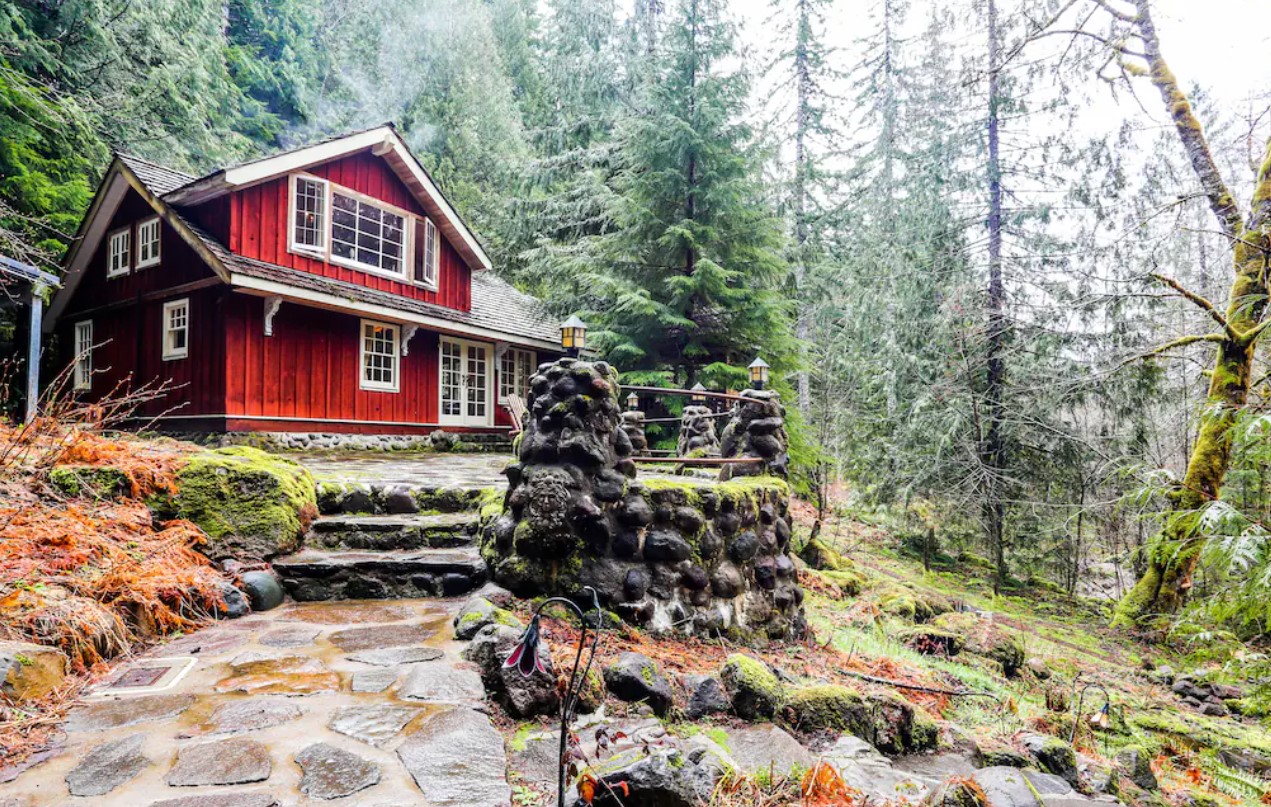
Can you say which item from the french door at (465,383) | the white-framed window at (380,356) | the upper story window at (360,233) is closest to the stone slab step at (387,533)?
the white-framed window at (380,356)

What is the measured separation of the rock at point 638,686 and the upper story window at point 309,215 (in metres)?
10.4

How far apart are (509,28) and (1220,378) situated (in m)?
31.3

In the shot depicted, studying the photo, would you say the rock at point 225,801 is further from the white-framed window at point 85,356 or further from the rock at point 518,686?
the white-framed window at point 85,356

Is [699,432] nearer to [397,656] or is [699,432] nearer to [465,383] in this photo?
[397,656]

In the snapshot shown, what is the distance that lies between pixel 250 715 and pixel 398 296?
1083cm

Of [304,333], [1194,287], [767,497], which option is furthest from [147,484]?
[1194,287]

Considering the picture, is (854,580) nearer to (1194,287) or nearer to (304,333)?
(1194,287)

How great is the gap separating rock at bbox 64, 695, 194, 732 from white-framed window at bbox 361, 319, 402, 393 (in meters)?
9.63

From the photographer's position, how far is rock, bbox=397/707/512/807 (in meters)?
2.02

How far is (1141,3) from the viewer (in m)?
8.76

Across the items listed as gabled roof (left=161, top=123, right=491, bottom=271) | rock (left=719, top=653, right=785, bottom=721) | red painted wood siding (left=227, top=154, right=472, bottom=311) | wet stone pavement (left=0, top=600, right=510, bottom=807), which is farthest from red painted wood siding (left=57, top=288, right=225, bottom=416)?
rock (left=719, top=653, right=785, bottom=721)

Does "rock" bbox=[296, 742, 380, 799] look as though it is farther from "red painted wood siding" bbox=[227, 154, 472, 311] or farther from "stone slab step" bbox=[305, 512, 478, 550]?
"red painted wood siding" bbox=[227, 154, 472, 311]

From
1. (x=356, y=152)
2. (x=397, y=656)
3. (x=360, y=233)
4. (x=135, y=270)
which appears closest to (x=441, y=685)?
(x=397, y=656)

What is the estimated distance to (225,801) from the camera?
1910 mm
